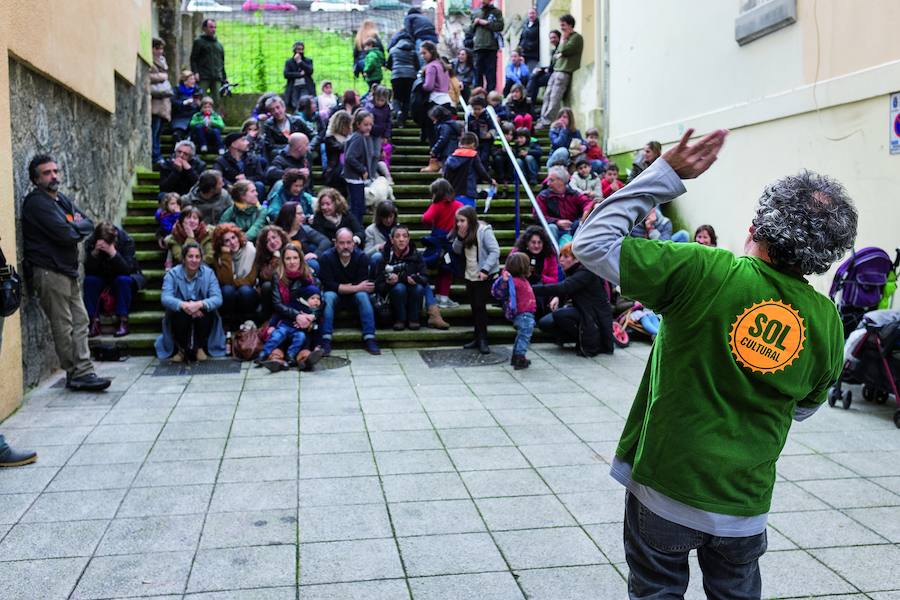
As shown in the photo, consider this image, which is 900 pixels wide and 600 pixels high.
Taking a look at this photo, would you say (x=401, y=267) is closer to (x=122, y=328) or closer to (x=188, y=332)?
(x=188, y=332)

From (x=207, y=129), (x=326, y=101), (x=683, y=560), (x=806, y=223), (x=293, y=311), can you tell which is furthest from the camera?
(x=326, y=101)

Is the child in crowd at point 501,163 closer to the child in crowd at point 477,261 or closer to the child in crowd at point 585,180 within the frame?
the child in crowd at point 585,180

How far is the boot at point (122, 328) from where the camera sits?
8.84 meters

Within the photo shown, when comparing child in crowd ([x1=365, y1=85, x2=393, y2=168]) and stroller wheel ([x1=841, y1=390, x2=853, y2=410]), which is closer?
stroller wheel ([x1=841, y1=390, x2=853, y2=410])

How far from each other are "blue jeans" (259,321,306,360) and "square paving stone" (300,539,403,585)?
433 cm

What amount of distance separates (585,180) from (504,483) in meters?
7.58

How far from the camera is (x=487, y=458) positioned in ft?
17.8

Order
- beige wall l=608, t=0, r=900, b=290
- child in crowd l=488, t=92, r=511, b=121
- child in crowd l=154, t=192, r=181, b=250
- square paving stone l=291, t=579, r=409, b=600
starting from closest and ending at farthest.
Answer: square paving stone l=291, t=579, r=409, b=600 < beige wall l=608, t=0, r=900, b=290 < child in crowd l=154, t=192, r=181, b=250 < child in crowd l=488, t=92, r=511, b=121

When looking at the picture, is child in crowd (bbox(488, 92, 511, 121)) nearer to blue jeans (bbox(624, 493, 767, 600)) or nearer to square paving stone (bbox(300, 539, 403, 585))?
square paving stone (bbox(300, 539, 403, 585))

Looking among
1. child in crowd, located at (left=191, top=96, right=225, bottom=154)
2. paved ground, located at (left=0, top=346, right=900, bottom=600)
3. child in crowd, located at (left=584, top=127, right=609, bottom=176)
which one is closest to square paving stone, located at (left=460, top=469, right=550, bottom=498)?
paved ground, located at (left=0, top=346, right=900, bottom=600)

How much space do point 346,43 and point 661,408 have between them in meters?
23.4

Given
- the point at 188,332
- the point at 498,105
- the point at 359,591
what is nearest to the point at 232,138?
the point at 188,332

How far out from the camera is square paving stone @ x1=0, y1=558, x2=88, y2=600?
3543mm

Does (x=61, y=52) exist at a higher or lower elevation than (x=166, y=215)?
higher
